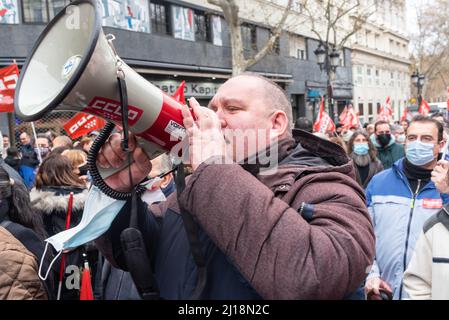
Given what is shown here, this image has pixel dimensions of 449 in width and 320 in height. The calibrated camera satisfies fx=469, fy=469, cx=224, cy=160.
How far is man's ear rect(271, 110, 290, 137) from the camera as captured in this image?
1506mm

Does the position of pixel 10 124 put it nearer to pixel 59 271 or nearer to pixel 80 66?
pixel 59 271

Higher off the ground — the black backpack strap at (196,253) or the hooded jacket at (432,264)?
the black backpack strap at (196,253)

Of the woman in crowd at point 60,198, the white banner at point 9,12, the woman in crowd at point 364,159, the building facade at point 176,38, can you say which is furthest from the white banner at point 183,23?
the woman in crowd at point 60,198

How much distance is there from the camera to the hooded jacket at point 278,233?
111cm

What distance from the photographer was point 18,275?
59.5 inches

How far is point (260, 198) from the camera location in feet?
3.82

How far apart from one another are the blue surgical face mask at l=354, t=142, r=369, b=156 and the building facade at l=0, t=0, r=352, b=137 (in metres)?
6.99

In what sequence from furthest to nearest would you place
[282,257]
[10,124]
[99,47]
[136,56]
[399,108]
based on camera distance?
[399,108], [136,56], [10,124], [99,47], [282,257]

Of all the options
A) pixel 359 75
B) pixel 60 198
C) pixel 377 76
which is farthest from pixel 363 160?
pixel 377 76

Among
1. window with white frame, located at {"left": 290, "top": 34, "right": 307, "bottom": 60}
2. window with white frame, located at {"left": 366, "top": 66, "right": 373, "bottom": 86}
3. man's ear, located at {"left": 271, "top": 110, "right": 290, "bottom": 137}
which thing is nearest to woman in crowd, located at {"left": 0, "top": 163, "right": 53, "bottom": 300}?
man's ear, located at {"left": 271, "top": 110, "right": 290, "bottom": 137}

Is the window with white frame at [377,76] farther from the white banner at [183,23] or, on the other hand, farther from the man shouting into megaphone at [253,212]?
the man shouting into megaphone at [253,212]

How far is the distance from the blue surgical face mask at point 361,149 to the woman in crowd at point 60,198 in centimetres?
345

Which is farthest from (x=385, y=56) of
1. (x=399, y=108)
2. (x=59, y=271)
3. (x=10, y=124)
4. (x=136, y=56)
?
(x=59, y=271)

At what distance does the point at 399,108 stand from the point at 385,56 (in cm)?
758
